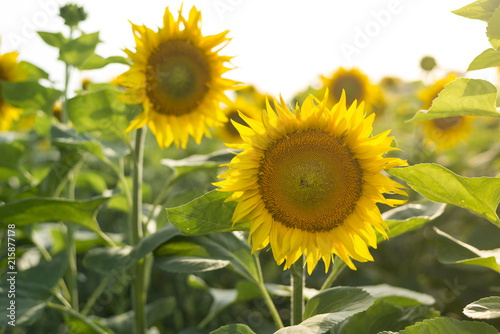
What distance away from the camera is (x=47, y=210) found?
142 centimetres

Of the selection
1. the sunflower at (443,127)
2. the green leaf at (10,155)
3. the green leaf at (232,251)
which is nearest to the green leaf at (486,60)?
the green leaf at (232,251)

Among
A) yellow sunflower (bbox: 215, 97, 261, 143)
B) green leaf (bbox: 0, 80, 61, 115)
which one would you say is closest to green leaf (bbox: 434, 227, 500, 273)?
green leaf (bbox: 0, 80, 61, 115)

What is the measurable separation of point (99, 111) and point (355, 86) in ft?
9.02

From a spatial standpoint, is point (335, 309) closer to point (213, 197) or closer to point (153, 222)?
point (213, 197)

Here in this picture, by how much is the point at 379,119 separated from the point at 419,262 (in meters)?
1.77

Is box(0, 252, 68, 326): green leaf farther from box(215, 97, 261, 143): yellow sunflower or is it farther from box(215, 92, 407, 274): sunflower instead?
box(215, 97, 261, 143): yellow sunflower

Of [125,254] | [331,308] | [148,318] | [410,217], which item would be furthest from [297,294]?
[148,318]

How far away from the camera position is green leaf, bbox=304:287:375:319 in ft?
3.44

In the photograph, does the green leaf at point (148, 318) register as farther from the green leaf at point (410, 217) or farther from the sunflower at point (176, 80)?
the green leaf at point (410, 217)

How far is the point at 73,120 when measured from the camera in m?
1.54

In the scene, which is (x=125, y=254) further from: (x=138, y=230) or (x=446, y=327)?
(x=446, y=327)

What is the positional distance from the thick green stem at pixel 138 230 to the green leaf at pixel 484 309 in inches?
38.4

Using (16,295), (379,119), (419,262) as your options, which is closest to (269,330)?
(16,295)

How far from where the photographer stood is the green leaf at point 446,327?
0.94m
